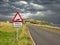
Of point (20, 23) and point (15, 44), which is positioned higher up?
point (20, 23)

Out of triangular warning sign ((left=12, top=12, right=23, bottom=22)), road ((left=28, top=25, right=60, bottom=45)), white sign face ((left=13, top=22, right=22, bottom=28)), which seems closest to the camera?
white sign face ((left=13, top=22, right=22, bottom=28))

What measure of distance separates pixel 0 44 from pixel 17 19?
8.34ft

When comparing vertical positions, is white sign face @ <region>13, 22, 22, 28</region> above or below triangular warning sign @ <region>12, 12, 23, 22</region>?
below

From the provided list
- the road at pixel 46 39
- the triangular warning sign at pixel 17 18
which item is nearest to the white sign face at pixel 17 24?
the triangular warning sign at pixel 17 18

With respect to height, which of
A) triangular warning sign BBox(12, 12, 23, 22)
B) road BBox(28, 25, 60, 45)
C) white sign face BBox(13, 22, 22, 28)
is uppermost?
triangular warning sign BBox(12, 12, 23, 22)

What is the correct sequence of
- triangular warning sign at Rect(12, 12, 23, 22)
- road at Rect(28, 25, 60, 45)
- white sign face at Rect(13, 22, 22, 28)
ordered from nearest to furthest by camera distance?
1. white sign face at Rect(13, 22, 22, 28)
2. triangular warning sign at Rect(12, 12, 23, 22)
3. road at Rect(28, 25, 60, 45)

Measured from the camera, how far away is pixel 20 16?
17.4m

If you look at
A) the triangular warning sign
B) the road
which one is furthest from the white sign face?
the road

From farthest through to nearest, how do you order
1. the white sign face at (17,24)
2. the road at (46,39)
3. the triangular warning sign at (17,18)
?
the road at (46,39), the triangular warning sign at (17,18), the white sign face at (17,24)

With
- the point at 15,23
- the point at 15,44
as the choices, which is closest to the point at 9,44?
the point at 15,44

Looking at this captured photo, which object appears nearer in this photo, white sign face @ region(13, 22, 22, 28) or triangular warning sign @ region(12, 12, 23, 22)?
white sign face @ region(13, 22, 22, 28)

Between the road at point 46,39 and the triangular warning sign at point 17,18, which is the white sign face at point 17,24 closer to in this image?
the triangular warning sign at point 17,18

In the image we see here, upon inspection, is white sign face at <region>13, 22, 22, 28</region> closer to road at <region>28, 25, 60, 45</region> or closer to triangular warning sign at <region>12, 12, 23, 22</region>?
triangular warning sign at <region>12, 12, 23, 22</region>

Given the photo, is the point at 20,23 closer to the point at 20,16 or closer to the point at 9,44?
the point at 20,16
